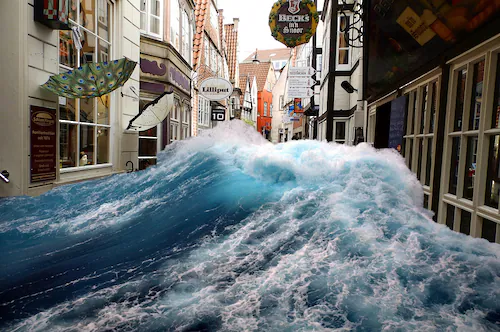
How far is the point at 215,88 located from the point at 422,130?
452 inches

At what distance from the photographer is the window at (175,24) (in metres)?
12.3

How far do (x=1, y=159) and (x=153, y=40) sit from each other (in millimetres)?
7221

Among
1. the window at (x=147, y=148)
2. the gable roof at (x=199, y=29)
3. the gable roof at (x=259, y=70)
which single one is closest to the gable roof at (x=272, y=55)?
the gable roof at (x=259, y=70)

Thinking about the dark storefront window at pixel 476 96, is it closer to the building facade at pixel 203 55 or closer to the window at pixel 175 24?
the window at pixel 175 24

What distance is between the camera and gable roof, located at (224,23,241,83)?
115 ft

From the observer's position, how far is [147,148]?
1115 centimetres

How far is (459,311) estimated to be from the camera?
7.25ft

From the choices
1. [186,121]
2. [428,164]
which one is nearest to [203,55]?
[186,121]

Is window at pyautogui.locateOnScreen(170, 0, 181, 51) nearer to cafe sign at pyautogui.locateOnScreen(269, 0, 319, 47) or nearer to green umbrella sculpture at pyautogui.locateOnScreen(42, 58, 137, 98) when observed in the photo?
cafe sign at pyautogui.locateOnScreen(269, 0, 319, 47)

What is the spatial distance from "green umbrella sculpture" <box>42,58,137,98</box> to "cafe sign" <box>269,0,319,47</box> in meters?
4.82

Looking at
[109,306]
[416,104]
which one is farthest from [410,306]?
[416,104]

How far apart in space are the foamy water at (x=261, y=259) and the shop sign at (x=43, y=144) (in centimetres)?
54

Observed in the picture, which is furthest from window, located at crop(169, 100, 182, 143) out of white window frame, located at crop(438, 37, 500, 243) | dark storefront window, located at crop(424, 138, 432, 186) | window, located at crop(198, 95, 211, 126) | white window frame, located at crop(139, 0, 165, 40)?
white window frame, located at crop(438, 37, 500, 243)

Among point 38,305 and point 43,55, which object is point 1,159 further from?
point 38,305
